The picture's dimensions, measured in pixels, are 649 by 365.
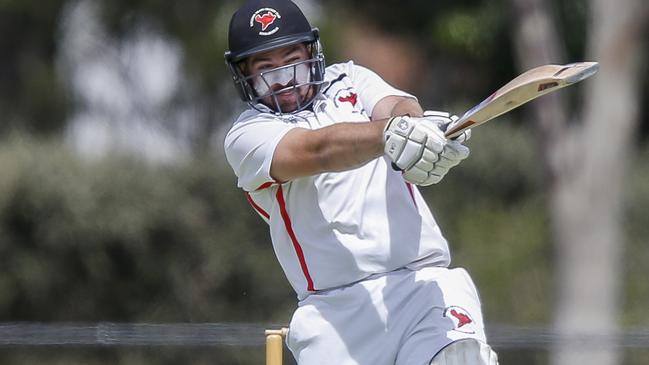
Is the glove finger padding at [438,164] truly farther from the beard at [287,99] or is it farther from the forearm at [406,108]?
the beard at [287,99]

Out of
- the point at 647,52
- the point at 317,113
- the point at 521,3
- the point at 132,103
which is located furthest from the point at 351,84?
the point at 132,103

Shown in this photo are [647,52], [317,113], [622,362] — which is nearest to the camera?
[317,113]

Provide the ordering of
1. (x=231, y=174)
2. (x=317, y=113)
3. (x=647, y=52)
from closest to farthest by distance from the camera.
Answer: (x=317, y=113), (x=231, y=174), (x=647, y=52)

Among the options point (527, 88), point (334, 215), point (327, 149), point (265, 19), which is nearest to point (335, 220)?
point (334, 215)

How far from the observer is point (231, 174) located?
11.3 m

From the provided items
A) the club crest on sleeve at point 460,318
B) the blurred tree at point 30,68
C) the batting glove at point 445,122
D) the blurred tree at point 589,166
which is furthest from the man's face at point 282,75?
the blurred tree at point 30,68

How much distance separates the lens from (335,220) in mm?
4020

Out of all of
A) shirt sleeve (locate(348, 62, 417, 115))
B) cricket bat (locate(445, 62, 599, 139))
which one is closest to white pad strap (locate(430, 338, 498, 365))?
cricket bat (locate(445, 62, 599, 139))

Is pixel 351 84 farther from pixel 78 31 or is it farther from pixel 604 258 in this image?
pixel 78 31

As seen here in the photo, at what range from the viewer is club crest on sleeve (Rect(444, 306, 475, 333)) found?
387 centimetres

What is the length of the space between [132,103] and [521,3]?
6.92 metres

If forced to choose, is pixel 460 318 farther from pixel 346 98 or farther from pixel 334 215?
pixel 346 98

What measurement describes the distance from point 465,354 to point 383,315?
11.5 inches

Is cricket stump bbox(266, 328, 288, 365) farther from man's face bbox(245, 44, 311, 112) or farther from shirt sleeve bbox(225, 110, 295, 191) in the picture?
man's face bbox(245, 44, 311, 112)
